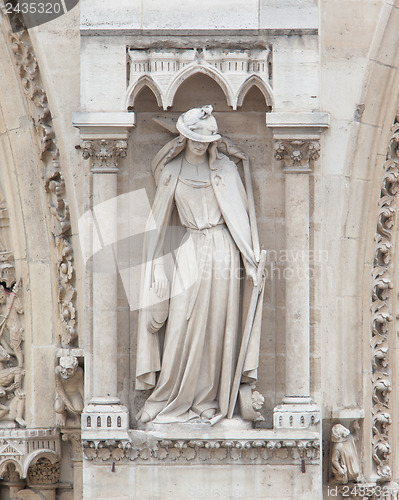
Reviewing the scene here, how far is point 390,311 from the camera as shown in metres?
10.1

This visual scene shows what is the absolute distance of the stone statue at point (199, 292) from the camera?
9484mm

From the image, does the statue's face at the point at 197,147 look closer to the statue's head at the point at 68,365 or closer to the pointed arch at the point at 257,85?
the pointed arch at the point at 257,85

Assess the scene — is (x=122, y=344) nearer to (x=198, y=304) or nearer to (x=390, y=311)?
(x=198, y=304)

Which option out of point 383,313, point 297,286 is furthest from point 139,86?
point 383,313

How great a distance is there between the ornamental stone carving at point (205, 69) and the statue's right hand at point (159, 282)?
1115 millimetres

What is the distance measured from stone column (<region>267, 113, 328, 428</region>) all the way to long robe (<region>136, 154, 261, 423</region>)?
0.25 meters

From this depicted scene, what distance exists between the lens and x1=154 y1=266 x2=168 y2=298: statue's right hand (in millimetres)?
9508

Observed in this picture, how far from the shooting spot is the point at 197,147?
9.48m

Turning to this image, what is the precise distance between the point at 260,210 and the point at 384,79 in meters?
1.31

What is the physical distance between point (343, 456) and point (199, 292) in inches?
60.8

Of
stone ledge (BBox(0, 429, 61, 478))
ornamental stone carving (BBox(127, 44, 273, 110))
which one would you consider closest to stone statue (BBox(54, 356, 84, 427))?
stone ledge (BBox(0, 429, 61, 478))

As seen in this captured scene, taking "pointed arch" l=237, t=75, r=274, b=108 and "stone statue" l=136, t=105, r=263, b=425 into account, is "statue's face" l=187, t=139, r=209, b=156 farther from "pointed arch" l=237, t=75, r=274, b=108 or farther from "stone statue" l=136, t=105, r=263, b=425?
"pointed arch" l=237, t=75, r=274, b=108

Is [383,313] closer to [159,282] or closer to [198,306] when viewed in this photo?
[198,306]


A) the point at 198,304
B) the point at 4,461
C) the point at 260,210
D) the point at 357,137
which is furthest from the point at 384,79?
the point at 4,461
